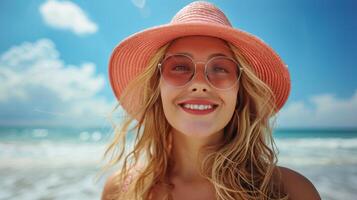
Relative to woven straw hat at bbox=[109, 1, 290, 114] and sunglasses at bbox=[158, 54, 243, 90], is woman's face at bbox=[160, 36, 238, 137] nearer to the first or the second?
sunglasses at bbox=[158, 54, 243, 90]

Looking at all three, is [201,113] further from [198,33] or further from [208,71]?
[198,33]

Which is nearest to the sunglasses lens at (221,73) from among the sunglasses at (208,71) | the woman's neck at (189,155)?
the sunglasses at (208,71)

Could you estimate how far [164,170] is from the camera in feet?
8.01

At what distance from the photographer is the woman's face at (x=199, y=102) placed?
6.90ft

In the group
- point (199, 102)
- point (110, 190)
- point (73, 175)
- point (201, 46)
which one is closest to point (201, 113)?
point (199, 102)

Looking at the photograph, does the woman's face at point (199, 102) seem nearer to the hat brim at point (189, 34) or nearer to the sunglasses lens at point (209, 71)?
the sunglasses lens at point (209, 71)

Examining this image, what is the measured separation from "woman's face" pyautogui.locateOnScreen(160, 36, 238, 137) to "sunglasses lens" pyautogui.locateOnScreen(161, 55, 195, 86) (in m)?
0.03

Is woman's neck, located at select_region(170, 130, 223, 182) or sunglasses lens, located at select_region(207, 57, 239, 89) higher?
sunglasses lens, located at select_region(207, 57, 239, 89)

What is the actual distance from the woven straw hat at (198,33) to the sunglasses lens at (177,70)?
189 mm

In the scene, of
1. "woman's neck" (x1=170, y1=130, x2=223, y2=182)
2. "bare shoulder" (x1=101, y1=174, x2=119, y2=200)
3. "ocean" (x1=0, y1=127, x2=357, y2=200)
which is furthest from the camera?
"ocean" (x1=0, y1=127, x2=357, y2=200)

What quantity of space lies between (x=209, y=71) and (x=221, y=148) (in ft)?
1.91

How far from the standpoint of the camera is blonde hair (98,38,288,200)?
2.20 metres

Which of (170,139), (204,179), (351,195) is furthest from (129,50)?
(351,195)

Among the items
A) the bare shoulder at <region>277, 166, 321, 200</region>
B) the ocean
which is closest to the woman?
the bare shoulder at <region>277, 166, 321, 200</region>
